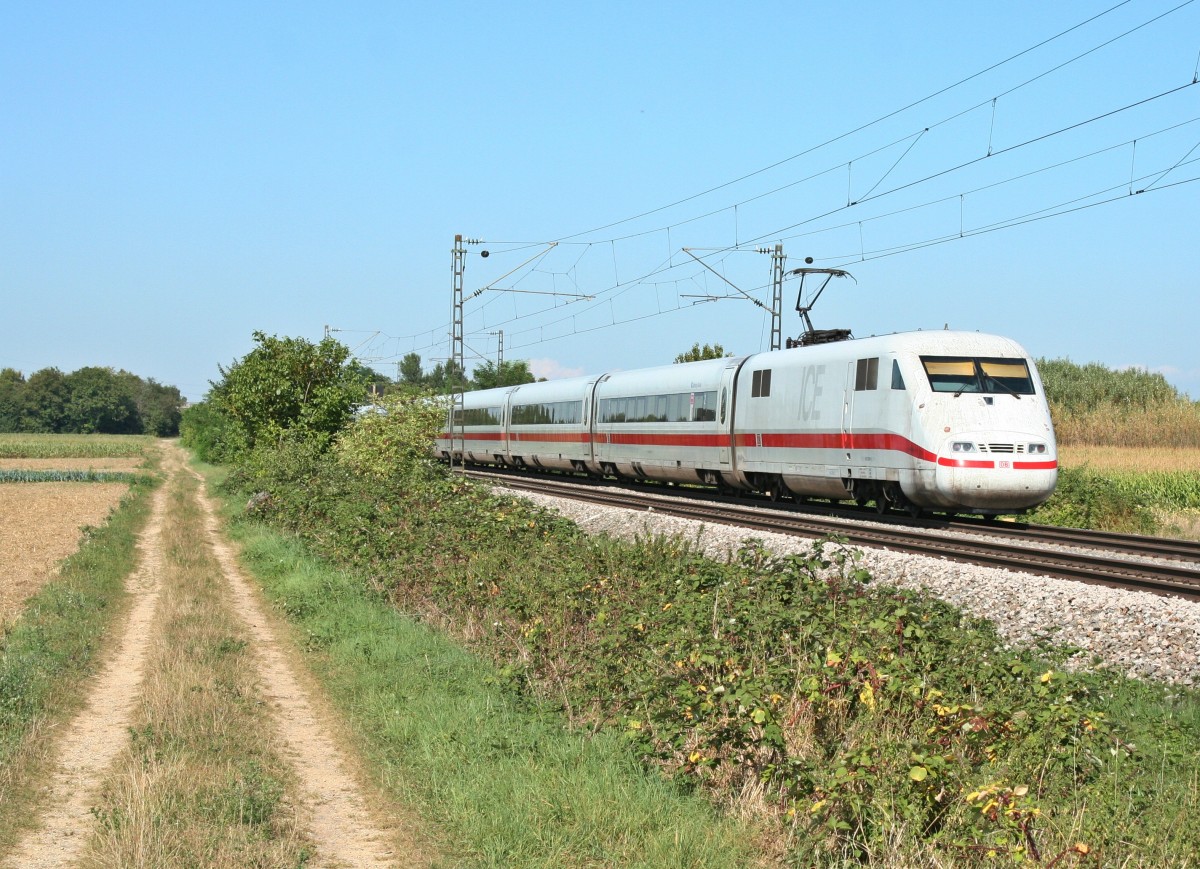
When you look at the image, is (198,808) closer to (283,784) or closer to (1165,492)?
(283,784)

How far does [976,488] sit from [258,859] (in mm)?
14419

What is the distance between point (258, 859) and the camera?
6102 mm

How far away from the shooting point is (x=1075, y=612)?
36.3 feet

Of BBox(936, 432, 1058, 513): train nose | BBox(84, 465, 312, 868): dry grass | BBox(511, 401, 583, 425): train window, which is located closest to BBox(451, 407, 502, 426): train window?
BBox(511, 401, 583, 425): train window

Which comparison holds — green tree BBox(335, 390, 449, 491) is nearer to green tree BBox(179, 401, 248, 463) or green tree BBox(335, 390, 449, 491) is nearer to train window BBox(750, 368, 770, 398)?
train window BBox(750, 368, 770, 398)

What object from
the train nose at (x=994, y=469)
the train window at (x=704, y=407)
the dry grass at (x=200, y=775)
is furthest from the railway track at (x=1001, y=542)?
the dry grass at (x=200, y=775)

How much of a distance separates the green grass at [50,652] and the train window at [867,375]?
12285mm

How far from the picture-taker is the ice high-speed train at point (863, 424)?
1847cm

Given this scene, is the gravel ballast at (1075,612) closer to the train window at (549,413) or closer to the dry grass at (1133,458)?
the dry grass at (1133,458)

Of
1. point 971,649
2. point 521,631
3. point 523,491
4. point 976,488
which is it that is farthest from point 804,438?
point 971,649

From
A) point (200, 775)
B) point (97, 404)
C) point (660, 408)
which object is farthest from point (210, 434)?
point (97, 404)

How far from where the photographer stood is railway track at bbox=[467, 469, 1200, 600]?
13.4 meters

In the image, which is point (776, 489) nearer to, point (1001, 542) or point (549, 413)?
point (1001, 542)

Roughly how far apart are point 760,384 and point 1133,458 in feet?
60.2
